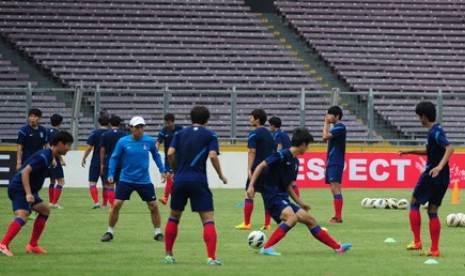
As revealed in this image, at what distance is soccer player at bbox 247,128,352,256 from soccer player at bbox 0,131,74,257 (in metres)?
2.49

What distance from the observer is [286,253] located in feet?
52.1

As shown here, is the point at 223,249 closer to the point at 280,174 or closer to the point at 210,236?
the point at 280,174

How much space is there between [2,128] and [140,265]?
19.9 metres

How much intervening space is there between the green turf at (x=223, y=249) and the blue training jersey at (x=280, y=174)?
879 mm

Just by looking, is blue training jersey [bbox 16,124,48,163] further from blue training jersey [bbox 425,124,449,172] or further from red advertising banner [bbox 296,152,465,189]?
red advertising banner [bbox 296,152,465,189]

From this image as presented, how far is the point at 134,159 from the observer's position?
17.6 metres

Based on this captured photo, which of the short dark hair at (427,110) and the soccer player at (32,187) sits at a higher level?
the short dark hair at (427,110)

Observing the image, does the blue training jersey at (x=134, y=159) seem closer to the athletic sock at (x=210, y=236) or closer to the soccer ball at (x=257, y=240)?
the soccer ball at (x=257, y=240)

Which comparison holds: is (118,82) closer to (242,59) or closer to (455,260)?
(242,59)

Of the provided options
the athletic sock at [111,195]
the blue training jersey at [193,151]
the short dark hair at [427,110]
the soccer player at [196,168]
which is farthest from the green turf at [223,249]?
the short dark hair at [427,110]

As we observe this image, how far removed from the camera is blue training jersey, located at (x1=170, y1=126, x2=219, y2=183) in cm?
1397

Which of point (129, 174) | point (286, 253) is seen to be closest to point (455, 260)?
point (286, 253)

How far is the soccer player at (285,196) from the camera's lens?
15.2 meters

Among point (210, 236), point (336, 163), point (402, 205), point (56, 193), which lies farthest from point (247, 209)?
point (402, 205)
